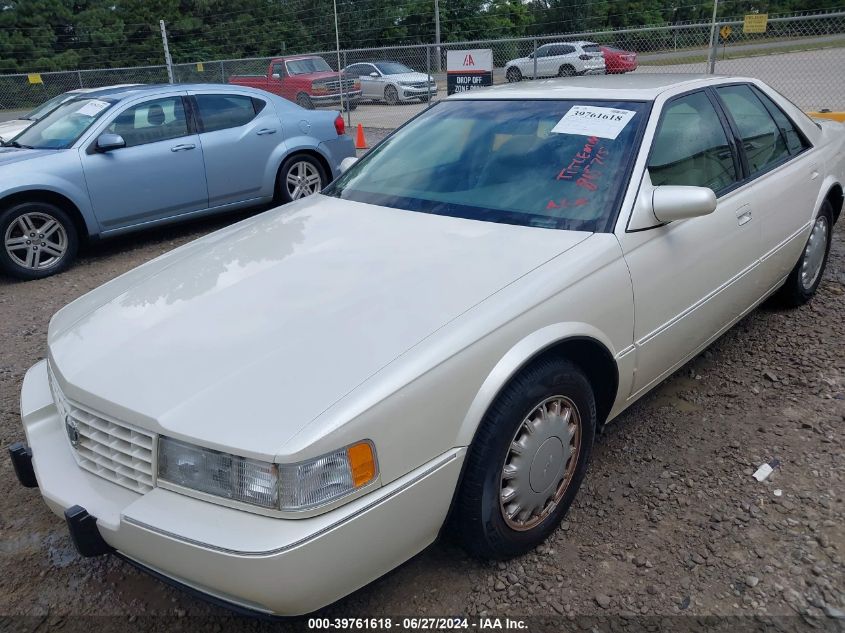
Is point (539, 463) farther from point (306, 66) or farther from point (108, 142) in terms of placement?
point (306, 66)

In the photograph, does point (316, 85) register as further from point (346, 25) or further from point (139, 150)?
point (346, 25)

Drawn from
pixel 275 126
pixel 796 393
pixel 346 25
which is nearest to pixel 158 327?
pixel 796 393

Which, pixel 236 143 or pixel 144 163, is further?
pixel 236 143

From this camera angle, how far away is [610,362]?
2.61m

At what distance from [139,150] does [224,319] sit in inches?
181

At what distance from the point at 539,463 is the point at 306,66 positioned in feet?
60.2

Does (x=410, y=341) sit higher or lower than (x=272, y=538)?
higher

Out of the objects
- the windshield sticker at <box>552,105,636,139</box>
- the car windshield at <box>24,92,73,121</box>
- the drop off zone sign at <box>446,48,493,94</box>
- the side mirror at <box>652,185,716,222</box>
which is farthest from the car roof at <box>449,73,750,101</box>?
the drop off zone sign at <box>446,48,493,94</box>

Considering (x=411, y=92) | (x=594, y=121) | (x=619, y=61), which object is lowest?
(x=411, y=92)

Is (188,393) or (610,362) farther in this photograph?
(610,362)

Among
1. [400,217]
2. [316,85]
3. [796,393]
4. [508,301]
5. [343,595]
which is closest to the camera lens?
[343,595]

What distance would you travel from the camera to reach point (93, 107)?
6414mm

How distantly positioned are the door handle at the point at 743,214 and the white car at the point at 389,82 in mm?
15879

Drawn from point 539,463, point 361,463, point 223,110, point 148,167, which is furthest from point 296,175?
point 361,463
